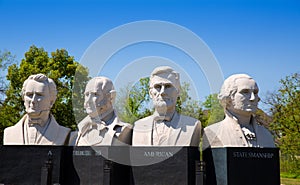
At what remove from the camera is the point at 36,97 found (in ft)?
25.1

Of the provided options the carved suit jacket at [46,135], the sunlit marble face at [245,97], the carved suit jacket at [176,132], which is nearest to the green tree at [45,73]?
the carved suit jacket at [46,135]

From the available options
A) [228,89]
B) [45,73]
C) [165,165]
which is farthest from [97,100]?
[45,73]

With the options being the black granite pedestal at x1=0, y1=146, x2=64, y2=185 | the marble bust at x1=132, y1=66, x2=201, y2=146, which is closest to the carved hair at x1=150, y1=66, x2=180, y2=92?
the marble bust at x1=132, y1=66, x2=201, y2=146

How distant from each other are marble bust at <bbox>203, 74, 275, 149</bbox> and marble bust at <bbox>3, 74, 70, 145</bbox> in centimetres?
303

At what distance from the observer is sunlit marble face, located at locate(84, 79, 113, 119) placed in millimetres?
7645

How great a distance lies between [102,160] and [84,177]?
548 mm

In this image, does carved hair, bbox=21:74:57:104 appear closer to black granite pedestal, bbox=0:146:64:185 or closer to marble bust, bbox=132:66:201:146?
black granite pedestal, bbox=0:146:64:185

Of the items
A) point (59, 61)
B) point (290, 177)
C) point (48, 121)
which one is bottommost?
point (290, 177)

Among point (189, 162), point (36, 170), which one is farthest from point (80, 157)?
point (189, 162)

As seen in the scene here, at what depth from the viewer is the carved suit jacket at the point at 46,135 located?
7.62 metres

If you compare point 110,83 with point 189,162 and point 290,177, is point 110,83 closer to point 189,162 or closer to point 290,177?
point 189,162

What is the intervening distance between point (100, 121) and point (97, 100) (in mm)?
432

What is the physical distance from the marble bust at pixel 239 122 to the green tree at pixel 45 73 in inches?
391

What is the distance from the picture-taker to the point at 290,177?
2034 centimetres
